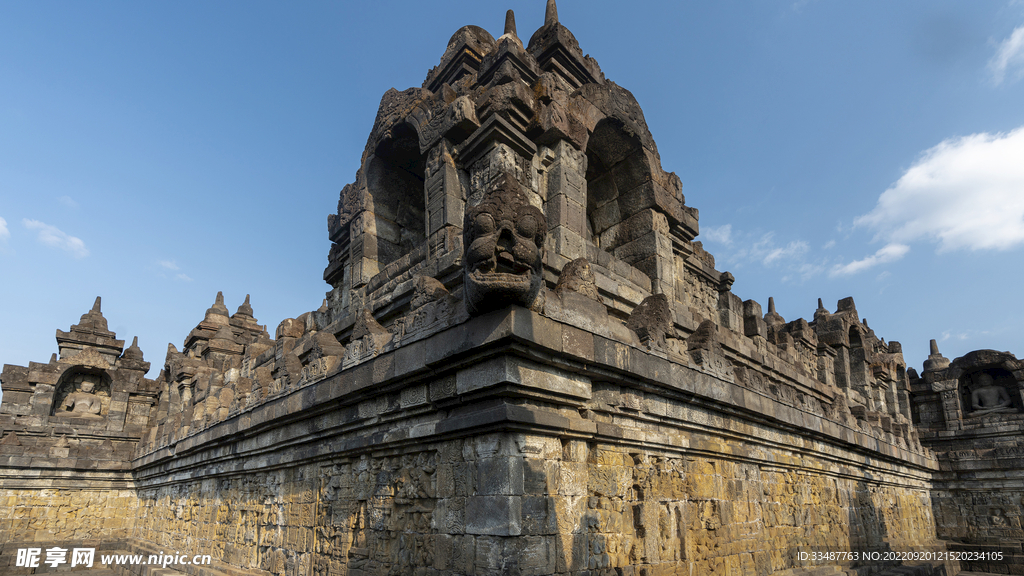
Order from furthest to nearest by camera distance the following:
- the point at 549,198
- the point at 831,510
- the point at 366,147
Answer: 1. the point at 366,147
2. the point at 831,510
3. the point at 549,198

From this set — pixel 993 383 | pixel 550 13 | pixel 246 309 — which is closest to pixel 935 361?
pixel 993 383

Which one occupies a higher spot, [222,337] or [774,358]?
[222,337]

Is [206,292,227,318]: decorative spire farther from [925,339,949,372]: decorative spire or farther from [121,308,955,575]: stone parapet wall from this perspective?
[925,339,949,372]: decorative spire

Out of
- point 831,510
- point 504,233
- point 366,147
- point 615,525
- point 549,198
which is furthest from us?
point 366,147

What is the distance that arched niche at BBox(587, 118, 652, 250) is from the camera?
9.86m

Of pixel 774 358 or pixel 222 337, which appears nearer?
pixel 774 358

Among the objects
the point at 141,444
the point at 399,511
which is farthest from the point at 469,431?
the point at 141,444

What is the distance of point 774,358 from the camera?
11.6m

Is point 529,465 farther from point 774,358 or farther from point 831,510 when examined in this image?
point 774,358

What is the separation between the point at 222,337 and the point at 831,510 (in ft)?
49.9

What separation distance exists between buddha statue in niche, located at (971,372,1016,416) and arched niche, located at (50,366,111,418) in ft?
92.2

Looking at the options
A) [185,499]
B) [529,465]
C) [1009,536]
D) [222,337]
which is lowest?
[1009,536]

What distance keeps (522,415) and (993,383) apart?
20.7 m

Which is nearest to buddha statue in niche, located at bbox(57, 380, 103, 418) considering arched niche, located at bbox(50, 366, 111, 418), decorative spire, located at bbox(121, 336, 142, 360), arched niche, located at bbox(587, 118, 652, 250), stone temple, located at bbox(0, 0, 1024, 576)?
arched niche, located at bbox(50, 366, 111, 418)
